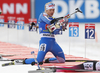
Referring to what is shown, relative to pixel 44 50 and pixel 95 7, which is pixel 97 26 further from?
pixel 44 50

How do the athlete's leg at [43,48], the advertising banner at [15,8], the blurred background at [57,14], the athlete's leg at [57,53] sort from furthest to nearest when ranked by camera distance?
the advertising banner at [15,8] → the blurred background at [57,14] → the athlete's leg at [57,53] → the athlete's leg at [43,48]

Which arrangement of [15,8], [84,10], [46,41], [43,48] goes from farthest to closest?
[15,8]
[84,10]
[46,41]
[43,48]

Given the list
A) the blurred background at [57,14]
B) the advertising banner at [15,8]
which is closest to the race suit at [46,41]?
the blurred background at [57,14]

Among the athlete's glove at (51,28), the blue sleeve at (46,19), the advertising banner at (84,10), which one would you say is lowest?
the athlete's glove at (51,28)

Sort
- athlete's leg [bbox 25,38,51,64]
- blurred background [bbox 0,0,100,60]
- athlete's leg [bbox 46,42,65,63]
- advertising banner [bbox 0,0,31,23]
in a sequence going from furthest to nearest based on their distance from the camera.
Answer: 1. advertising banner [bbox 0,0,31,23]
2. blurred background [bbox 0,0,100,60]
3. athlete's leg [bbox 46,42,65,63]
4. athlete's leg [bbox 25,38,51,64]

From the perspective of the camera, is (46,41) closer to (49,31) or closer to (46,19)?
(49,31)

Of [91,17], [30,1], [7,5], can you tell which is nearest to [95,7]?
[91,17]

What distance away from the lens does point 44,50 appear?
561 centimetres

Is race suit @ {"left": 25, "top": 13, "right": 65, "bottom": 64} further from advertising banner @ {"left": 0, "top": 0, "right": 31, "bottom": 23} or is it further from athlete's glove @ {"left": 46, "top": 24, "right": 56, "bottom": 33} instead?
advertising banner @ {"left": 0, "top": 0, "right": 31, "bottom": 23}

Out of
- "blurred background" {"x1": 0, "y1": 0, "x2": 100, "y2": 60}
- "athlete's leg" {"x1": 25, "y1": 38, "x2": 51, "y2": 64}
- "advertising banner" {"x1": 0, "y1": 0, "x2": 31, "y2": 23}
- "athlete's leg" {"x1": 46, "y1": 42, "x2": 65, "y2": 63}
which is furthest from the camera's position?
"advertising banner" {"x1": 0, "y1": 0, "x2": 31, "y2": 23}

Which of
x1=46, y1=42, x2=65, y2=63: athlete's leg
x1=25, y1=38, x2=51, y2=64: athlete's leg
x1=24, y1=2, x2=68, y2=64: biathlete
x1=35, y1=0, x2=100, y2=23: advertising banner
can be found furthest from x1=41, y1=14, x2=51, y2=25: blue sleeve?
x1=35, y1=0, x2=100, y2=23: advertising banner

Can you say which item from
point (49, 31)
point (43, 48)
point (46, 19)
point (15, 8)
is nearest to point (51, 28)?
point (49, 31)

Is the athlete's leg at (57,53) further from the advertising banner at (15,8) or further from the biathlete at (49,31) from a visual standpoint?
the advertising banner at (15,8)

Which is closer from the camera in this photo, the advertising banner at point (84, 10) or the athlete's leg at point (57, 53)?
the athlete's leg at point (57, 53)
